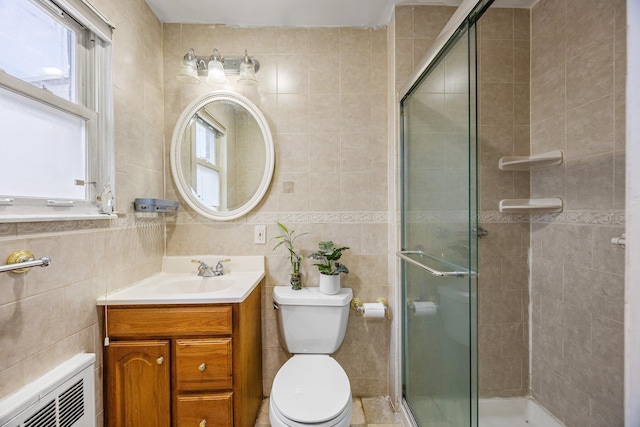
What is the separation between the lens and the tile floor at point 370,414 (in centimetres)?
151

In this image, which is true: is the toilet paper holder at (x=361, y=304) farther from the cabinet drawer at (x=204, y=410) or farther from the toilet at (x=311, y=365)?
the cabinet drawer at (x=204, y=410)

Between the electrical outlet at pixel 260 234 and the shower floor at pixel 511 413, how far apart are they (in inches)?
Answer: 64.2

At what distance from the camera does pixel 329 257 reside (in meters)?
1.55

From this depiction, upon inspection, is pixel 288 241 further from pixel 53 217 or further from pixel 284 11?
pixel 284 11

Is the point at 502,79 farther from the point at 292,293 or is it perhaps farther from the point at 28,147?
the point at 28,147

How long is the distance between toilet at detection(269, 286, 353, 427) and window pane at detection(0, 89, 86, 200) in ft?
3.56

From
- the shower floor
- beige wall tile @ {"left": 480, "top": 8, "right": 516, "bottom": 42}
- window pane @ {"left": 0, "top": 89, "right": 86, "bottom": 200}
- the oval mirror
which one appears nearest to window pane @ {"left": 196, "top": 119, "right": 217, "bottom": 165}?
the oval mirror

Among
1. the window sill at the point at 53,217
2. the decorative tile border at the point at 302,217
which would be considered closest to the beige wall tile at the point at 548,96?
the decorative tile border at the point at 302,217

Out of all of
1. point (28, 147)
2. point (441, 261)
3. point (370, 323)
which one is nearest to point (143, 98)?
point (28, 147)

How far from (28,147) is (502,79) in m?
2.27

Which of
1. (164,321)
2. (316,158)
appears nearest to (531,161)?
(316,158)

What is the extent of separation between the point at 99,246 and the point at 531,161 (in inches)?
82.8

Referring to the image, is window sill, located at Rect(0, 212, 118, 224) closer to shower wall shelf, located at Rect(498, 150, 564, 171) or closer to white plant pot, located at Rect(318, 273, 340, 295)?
white plant pot, located at Rect(318, 273, 340, 295)

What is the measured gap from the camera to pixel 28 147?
3.00ft
